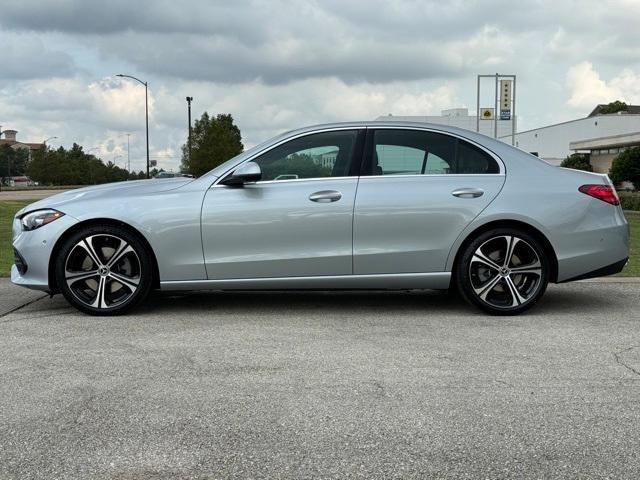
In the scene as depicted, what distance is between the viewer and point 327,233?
5637mm

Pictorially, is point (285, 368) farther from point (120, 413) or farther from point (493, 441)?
point (493, 441)

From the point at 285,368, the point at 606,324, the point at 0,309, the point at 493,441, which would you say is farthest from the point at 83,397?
the point at 606,324

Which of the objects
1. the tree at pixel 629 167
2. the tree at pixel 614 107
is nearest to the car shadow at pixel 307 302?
the tree at pixel 629 167

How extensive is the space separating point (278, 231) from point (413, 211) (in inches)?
43.2

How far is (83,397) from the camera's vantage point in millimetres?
3656

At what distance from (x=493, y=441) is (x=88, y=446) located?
1758mm

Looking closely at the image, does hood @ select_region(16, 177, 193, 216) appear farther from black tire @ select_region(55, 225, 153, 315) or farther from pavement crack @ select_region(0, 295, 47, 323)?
pavement crack @ select_region(0, 295, 47, 323)

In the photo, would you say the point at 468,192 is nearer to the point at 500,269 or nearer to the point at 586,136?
the point at 500,269

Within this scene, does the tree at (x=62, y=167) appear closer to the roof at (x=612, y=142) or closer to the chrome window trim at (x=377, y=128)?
the roof at (x=612, y=142)

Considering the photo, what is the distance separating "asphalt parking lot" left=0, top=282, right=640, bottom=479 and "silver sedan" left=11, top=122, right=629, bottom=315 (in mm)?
304

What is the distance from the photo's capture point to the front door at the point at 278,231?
562 cm

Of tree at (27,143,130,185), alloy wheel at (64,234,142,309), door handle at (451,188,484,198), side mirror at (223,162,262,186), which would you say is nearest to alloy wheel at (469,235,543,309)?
door handle at (451,188,484,198)

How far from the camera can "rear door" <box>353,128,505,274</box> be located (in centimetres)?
564

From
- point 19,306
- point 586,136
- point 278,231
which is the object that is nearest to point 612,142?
point 586,136
